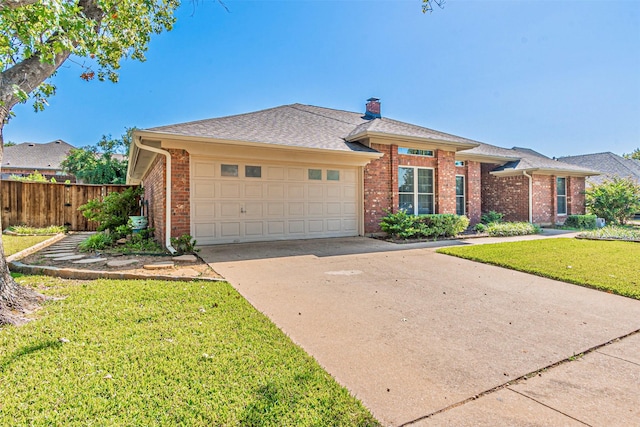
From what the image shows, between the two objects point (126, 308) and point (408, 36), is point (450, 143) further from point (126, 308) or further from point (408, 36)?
point (126, 308)

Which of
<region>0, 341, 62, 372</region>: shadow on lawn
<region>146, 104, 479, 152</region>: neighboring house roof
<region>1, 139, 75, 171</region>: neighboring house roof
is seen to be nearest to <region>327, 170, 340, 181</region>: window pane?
<region>146, 104, 479, 152</region>: neighboring house roof

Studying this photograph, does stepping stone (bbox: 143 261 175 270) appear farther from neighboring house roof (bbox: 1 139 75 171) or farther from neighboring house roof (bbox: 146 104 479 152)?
neighboring house roof (bbox: 1 139 75 171)

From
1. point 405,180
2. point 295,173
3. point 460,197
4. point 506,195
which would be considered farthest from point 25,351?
point 506,195

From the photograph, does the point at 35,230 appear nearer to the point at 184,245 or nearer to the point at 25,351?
the point at 184,245

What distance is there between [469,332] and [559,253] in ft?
20.5

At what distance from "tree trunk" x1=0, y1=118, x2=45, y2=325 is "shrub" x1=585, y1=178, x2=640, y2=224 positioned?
2116 cm

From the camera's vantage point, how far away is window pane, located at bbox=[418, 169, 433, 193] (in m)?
11.7

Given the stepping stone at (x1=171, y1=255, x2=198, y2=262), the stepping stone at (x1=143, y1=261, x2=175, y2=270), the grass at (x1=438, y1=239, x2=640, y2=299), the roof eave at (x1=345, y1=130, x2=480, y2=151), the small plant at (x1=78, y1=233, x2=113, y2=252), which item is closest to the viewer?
the grass at (x1=438, y1=239, x2=640, y2=299)

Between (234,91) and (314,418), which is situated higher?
(234,91)

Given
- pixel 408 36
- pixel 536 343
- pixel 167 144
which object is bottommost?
pixel 536 343

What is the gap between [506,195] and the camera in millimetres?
15586

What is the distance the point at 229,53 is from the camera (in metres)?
11.2

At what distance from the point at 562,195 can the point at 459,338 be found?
17621mm

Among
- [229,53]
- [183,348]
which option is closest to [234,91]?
[229,53]
